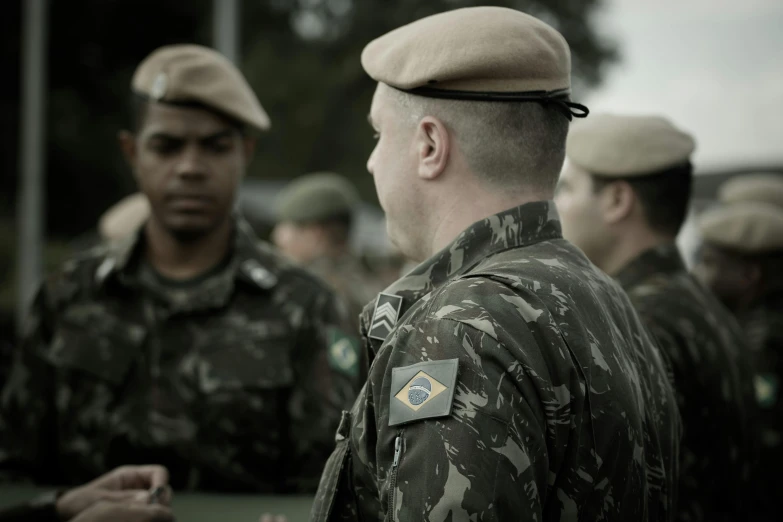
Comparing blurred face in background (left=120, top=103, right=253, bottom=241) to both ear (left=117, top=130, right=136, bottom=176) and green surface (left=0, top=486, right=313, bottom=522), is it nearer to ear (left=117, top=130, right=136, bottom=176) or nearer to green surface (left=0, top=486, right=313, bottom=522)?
ear (left=117, top=130, right=136, bottom=176)

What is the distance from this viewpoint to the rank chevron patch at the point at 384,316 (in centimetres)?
191

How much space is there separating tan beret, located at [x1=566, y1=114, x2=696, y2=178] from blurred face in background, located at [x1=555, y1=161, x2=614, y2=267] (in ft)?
0.21

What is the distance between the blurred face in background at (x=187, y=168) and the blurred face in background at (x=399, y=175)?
1499 mm

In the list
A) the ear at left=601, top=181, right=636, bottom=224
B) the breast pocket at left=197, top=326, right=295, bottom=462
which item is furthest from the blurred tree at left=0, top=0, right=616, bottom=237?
the ear at left=601, top=181, right=636, bottom=224

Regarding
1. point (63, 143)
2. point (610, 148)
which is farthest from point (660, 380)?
point (63, 143)

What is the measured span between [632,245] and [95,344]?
197 cm

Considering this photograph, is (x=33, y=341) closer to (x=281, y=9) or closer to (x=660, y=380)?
(x=660, y=380)

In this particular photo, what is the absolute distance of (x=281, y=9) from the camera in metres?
20.2

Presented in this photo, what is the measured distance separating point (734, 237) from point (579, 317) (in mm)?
3697

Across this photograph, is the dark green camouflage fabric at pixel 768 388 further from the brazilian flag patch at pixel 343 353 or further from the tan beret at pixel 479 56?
the tan beret at pixel 479 56

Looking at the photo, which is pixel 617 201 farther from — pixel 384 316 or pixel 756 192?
pixel 756 192

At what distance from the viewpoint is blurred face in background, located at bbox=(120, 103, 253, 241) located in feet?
11.2

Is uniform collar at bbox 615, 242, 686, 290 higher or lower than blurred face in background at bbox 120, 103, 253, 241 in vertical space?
lower

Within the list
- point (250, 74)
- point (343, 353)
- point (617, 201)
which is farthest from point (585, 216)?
point (250, 74)
